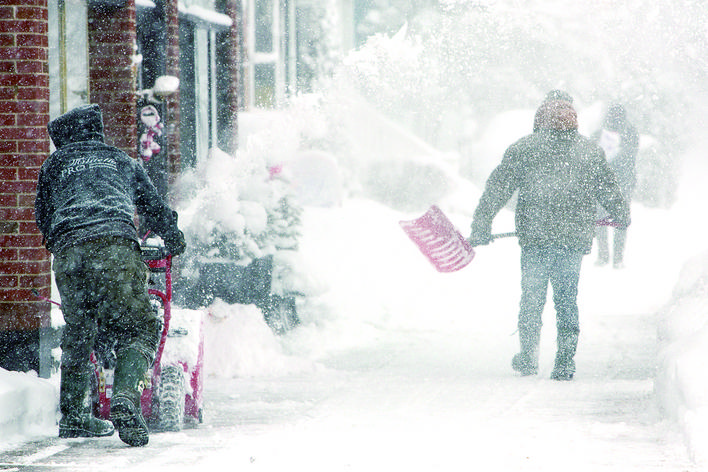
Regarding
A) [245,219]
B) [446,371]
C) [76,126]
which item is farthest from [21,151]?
[446,371]

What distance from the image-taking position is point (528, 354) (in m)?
6.57

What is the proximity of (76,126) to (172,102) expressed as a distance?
428 centimetres

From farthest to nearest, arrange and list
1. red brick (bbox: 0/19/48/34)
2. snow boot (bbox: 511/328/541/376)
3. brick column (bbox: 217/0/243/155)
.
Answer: brick column (bbox: 217/0/243/155), snow boot (bbox: 511/328/541/376), red brick (bbox: 0/19/48/34)

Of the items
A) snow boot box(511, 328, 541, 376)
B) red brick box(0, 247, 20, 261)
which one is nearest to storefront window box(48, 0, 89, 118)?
red brick box(0, 247, 20, 261)

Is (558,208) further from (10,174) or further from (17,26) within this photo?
(17,26)

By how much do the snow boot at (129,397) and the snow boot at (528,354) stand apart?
295 centimetres

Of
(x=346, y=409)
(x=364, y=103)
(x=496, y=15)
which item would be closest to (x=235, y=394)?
(x=346, y=409)

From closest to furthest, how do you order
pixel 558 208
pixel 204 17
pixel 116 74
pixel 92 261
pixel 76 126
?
pixel 92 261
pixel 76 126
pixel 558 208
pixel 116 74
pixel 204 17

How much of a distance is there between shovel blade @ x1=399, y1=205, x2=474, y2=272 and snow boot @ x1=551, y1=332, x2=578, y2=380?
2.74 feet

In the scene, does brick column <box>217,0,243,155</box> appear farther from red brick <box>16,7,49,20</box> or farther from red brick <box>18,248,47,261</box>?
red brick <box>18,248,47,261</box>

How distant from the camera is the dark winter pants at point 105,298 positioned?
4.59 m

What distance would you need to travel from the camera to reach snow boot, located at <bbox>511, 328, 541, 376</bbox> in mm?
6578

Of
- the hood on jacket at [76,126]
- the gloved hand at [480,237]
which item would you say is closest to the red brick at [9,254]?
the hood on jacket at [76,126]

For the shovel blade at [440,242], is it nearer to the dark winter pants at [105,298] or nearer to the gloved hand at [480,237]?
the gloved hand at [480,237]
